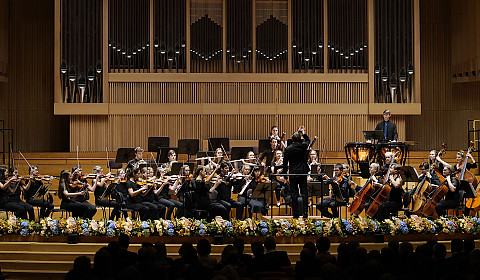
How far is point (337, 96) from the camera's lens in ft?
45.8

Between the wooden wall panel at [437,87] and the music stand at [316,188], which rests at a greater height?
the wooden wall panel at [437,87]

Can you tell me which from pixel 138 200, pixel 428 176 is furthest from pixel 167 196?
pixel 428 176

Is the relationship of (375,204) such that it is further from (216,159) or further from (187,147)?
(187,147)

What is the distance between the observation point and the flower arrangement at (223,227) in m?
8.75

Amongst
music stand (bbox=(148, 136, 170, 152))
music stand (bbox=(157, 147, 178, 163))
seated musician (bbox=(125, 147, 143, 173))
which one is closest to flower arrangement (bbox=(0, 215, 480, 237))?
seated musician (bbox=(125, 147, 143, 173))

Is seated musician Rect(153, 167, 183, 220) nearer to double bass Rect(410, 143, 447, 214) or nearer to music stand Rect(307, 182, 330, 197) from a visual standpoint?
music stand Rect(307, 182, 330, 197)

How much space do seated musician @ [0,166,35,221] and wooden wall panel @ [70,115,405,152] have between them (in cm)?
399

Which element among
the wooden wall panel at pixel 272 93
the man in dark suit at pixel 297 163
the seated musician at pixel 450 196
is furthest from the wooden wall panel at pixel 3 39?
the seated musician at pixel 450 196

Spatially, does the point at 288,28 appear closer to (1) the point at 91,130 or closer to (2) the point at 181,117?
(2) the point at 181,117

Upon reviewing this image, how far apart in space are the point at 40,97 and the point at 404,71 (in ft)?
24.9

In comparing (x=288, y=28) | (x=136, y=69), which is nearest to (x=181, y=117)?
(x=136, y=69)

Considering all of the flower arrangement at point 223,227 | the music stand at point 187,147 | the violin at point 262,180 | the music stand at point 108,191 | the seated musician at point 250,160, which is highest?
the music stand at point 187,147

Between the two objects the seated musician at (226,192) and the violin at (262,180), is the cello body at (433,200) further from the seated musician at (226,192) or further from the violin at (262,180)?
the seated musician at (226,192)

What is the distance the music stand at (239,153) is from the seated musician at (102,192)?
1895mm
